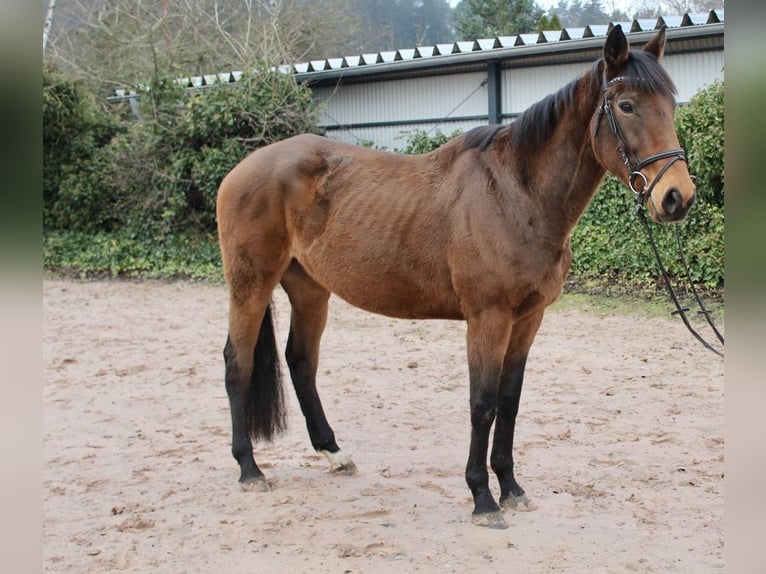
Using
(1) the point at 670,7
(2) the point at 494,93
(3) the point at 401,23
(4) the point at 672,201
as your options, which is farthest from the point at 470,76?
(3) the point at 401,23

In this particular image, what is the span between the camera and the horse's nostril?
8.57ft

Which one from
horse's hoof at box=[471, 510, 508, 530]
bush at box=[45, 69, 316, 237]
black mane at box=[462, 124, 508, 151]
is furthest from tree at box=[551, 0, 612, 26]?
horse's hoof at box=[471, 510, 508, 530]

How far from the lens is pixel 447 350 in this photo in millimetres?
7004

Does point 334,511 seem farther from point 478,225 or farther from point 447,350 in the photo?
point 447,350

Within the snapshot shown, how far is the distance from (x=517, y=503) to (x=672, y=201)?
1.69 meters

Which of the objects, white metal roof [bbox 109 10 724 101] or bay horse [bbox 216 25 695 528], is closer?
bay horse [bbox 216 25 695 528]

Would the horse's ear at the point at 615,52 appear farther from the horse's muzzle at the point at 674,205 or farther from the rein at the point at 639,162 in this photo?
the horse's muzzle at the point at 674,205

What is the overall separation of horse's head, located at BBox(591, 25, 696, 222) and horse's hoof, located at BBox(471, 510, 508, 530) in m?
1.55

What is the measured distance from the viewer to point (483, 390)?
3268 mm

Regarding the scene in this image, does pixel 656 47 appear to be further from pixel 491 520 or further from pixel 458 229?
pixel 491 520

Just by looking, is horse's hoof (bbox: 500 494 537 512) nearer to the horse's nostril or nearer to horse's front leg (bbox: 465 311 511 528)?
horse's front leg (bbox: 465 311 511 528)

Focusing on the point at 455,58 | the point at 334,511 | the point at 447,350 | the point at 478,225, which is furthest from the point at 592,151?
the point at 455,58

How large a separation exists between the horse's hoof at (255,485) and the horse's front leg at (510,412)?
123 centimetres

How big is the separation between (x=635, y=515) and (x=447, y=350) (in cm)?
375
